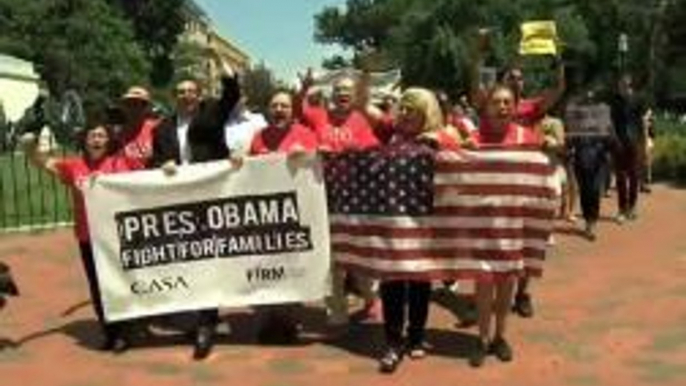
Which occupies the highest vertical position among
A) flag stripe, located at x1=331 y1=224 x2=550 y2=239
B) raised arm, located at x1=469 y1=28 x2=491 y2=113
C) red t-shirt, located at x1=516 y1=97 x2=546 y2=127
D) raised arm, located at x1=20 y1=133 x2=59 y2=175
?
raised arm, located at x1=469 y1=28 x2=491 y2=113

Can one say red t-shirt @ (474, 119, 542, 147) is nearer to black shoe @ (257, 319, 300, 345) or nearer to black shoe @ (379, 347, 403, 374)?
black shoe @ (379, 347, 403, 374)

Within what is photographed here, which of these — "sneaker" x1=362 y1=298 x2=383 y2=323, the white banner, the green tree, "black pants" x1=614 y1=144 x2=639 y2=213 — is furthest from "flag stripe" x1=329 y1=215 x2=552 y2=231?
the green tree

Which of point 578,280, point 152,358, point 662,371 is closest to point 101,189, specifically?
point 152,358

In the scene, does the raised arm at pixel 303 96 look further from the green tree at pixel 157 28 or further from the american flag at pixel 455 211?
the green tree at pixel 157 28

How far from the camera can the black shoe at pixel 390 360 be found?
33.4ft

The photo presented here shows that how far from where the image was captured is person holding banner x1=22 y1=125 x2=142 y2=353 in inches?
436

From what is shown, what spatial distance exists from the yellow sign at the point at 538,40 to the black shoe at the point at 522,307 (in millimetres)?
2220

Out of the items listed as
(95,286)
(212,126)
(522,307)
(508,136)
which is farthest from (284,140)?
(522,307)

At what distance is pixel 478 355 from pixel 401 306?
1.98 feet

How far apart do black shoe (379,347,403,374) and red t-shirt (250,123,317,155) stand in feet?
5.01

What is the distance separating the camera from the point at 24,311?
42.4 ft

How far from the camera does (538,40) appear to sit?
1336cm

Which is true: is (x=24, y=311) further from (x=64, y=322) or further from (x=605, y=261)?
(x=605, y=261)

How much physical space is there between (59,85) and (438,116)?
58266 mm
